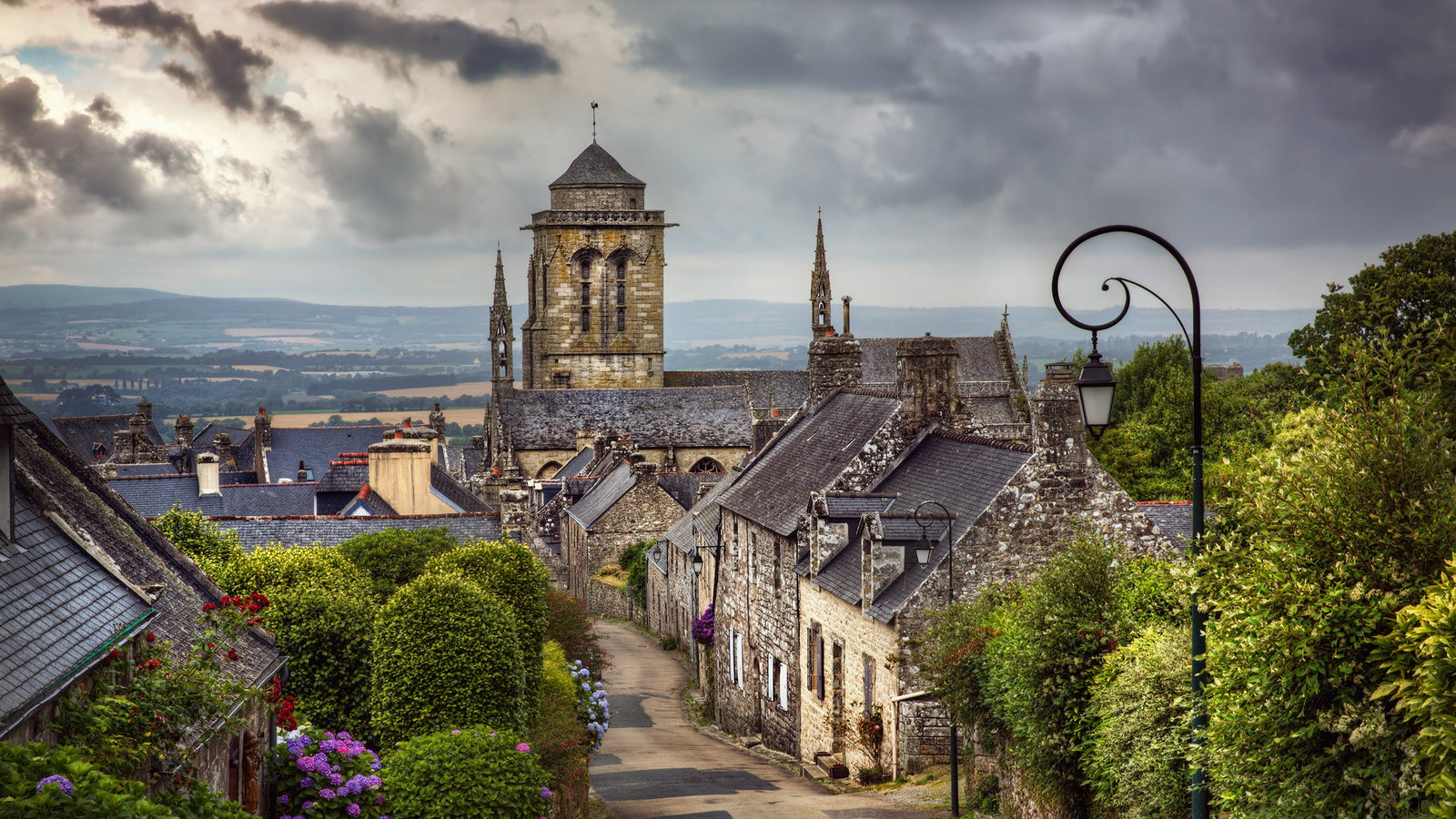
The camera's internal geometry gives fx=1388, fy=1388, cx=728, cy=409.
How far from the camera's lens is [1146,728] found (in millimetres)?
14156

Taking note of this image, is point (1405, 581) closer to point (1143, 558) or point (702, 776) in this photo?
point (1143, 558)

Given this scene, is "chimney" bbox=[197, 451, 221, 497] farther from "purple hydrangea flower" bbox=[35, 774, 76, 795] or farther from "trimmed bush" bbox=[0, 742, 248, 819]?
"purple hydrangea flower" bbox=[35, 774, 76, 795]

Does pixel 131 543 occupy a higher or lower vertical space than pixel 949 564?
higher

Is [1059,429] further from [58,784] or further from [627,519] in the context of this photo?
[627,519]

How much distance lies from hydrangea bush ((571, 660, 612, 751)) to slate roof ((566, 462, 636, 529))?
99.2 ft

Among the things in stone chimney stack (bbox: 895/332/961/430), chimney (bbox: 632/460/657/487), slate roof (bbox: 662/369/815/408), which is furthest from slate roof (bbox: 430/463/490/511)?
slate roof (bbox: 662/369/815/408)

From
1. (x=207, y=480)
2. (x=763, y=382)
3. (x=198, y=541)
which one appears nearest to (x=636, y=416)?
(x=763, y=382)

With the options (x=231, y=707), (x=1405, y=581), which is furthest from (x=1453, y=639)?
(x=231, y=707)

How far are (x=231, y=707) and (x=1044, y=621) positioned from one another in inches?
362

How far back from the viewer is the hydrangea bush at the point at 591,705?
83.1 feet

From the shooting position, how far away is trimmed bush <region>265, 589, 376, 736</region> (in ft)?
65.1

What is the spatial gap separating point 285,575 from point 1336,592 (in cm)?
1639

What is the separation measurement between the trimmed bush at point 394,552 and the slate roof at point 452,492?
32.8ft

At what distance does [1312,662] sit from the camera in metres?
10.0
